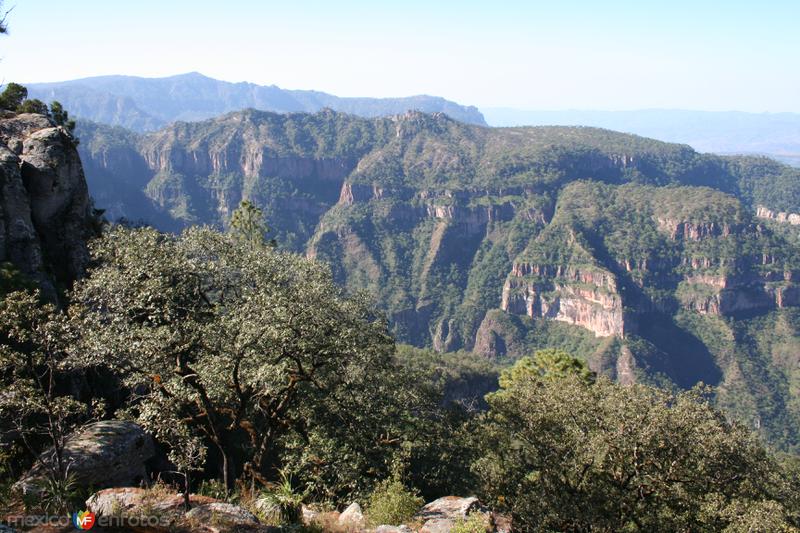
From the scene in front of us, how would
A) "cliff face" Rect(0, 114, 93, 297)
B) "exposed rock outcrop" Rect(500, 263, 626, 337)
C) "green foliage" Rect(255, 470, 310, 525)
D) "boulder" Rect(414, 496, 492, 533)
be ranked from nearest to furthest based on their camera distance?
"green foliage" Rect(255, 470, 310, 525) → "boulder" Rect(414, 496, 492, 533) → "cliff face" Rect(0, 114, 93, 297) → "exposed rock outcrop" Rect(500, 263, 626, 337)

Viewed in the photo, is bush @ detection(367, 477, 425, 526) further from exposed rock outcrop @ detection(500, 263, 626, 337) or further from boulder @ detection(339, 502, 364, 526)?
exposed rock outcrop @ detection(500, 263, 626, 337)

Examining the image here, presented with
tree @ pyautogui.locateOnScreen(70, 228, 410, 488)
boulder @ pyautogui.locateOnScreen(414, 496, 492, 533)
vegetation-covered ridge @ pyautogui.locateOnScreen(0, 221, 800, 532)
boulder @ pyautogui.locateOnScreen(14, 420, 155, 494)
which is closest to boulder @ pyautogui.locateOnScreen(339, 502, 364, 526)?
vegetation-covered ridge @ pyautogui.locateOnScreen(0, 221, 800, 532)

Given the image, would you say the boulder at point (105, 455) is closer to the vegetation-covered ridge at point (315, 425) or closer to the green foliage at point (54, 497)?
the vegetation-covered ridge at point (315, 425)

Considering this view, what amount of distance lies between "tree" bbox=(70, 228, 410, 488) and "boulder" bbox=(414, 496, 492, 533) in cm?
251

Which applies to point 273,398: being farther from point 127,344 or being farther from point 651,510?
point 651,510

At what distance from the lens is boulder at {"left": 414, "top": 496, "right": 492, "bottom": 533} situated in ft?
47.4

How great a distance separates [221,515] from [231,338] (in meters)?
4.47

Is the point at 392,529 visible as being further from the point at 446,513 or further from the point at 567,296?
the point at 567,296

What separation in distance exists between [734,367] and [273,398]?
150 m

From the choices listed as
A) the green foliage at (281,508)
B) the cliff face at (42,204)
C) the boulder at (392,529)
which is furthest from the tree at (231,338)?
the cliff face at (42,204)

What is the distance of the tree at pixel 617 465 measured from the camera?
15859mm

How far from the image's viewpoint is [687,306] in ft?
537

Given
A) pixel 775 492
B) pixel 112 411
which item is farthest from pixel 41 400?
pixel 775 492

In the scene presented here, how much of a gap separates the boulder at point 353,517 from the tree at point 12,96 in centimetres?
3263
